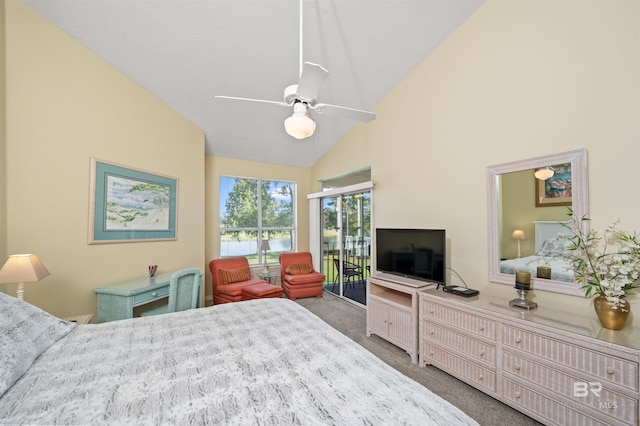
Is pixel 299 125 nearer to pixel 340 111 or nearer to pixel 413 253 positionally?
pixel 340 111

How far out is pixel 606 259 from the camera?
1755mm

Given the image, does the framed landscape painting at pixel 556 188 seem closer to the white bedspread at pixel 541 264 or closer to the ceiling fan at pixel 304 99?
the white bedspread at pixel 541 264

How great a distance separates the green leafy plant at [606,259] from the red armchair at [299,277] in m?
3.63

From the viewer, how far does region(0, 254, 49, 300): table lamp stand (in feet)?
5.63

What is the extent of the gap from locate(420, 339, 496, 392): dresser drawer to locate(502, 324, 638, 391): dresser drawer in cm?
33

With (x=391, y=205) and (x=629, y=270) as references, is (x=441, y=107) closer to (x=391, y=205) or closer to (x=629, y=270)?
(x=391, y=205)

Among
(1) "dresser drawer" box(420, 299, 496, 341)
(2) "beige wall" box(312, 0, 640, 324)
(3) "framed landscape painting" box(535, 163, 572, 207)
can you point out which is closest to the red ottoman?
(2) "beige wall" box(312, 0, 640, 324)

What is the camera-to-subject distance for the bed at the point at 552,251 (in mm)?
2025

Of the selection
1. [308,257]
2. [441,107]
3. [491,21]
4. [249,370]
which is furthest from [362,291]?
[491,21]

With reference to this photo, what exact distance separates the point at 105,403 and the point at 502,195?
10.1 ft

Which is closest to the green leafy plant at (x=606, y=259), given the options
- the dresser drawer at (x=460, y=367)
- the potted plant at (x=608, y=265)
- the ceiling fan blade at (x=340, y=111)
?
the potted plant at (x=608, y=265)

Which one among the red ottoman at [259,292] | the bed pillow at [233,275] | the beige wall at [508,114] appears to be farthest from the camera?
the bed pillow at [233,275]

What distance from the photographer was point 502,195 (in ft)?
7.96

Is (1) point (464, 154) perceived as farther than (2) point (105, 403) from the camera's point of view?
Yes
